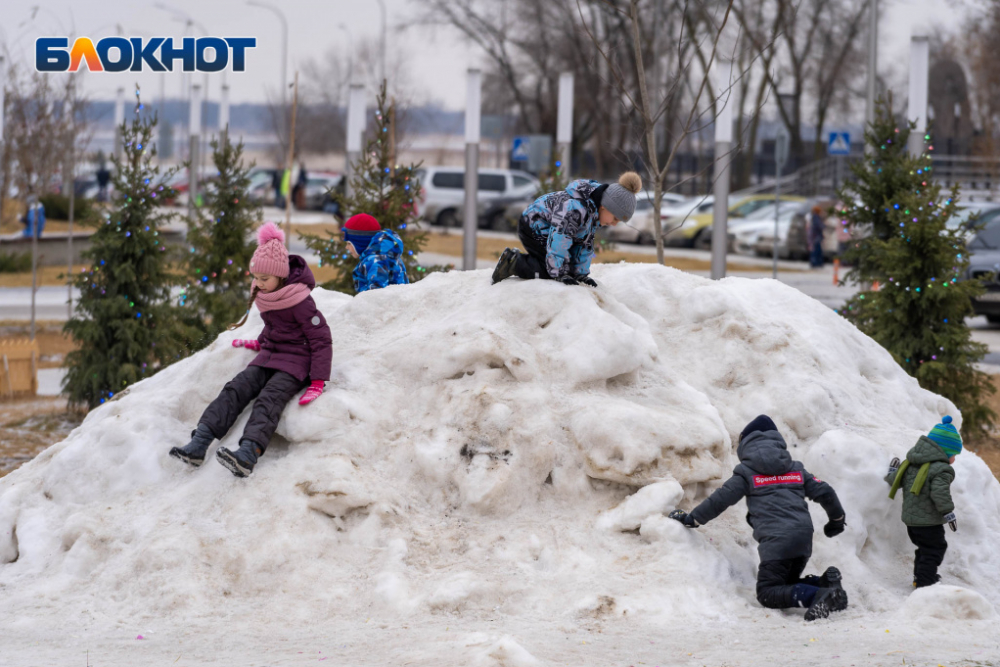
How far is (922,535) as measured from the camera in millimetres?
5523

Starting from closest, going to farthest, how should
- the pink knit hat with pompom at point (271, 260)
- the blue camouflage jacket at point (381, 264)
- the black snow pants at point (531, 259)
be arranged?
the pink knit hat with pompom at point (271, 260) < the black snow pants at point (531, 259) < the blue camouflage jacket at point (381, 264)

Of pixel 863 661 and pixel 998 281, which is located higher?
pixel 998 281

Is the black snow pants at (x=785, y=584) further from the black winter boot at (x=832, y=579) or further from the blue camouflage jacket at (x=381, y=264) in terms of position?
the blue camouflage jacket at (x=381, y=264)

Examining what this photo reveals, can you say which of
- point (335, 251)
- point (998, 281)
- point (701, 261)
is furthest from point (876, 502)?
point (701, 261)

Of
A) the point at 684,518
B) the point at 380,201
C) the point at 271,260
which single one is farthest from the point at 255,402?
the point at 380,201

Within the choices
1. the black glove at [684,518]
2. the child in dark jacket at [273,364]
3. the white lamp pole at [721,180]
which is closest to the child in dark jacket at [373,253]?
the child in dark jacket at [273,364]

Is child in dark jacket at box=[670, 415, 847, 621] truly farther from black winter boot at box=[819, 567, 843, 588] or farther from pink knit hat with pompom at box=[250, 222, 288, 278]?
pink knit hat with pompom at box=[250, 222, 288, 278]

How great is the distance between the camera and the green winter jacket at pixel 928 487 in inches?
215

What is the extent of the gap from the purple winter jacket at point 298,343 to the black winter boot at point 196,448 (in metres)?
0.49

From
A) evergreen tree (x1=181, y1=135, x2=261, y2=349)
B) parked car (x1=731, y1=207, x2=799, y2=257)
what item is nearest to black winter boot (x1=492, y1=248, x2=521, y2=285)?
evergreen tree (x1=181, y1=135, x2=261, y2=349)

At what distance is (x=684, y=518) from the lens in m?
5.34

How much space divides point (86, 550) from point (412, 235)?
20.5 ft

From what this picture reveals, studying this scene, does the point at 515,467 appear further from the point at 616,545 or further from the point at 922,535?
the point at 922,535

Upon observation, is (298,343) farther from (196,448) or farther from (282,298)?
(196,448)
